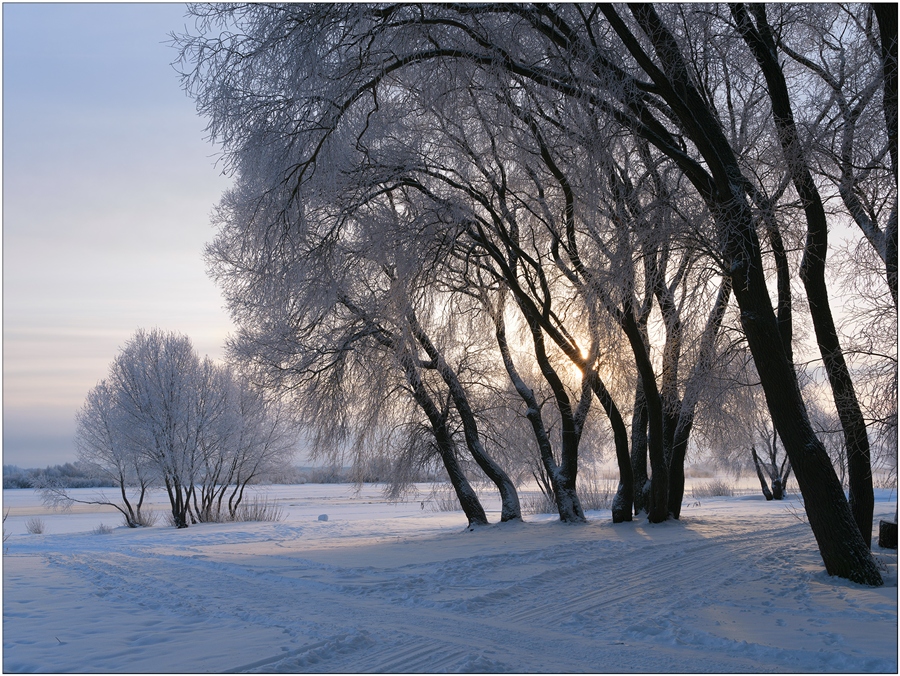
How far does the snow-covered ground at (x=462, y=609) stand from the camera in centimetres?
498

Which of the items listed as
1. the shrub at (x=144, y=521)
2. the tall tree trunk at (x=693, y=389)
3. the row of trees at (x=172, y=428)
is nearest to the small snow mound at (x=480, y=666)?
the tall tree trunk at (x=693, y=389)

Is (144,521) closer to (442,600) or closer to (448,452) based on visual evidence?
(448,452)

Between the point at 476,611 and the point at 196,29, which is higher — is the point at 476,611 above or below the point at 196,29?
below

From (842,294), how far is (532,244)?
6.14 metres

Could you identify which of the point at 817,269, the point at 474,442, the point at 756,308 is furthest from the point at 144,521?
the point at 817,269

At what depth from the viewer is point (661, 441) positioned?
13.4 metres

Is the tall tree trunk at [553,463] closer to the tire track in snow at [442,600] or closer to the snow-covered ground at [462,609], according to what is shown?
the snow-covered ground at [462,609]

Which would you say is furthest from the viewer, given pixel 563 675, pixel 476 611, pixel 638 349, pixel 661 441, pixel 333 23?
pixel 661 441

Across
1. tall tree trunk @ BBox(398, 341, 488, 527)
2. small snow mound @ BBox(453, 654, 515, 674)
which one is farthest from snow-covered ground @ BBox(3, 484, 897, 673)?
tall tree trunk @ BBox(398, 341, 488, 527)

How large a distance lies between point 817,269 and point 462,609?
6.84m

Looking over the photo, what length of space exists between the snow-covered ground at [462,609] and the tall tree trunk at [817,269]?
1267 mm

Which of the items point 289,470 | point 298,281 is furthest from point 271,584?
point 289,470

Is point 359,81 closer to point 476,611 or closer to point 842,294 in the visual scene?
point 476,611

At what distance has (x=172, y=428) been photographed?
25453 millimetres
